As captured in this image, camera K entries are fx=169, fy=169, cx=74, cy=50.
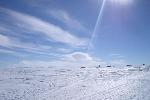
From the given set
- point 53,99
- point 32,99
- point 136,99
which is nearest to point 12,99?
point 32,99

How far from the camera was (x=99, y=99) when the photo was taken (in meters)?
10.6

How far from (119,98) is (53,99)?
430 cm

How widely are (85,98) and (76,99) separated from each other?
1.99ft

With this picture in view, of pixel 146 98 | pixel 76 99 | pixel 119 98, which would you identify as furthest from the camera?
pixel 76 99

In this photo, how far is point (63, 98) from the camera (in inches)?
456

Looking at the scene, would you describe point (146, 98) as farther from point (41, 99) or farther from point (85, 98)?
point (41, 99)

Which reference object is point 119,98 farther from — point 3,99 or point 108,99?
point 3,99

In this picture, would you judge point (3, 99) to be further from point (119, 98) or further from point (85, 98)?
point (119, 98)

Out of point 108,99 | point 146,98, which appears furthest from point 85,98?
point 146,98

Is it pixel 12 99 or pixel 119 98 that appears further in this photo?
pixel 12 99

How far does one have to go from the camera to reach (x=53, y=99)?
1134cm

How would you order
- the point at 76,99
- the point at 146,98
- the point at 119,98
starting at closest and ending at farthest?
the point at 146,98
the point at 119,98
the point at 76,99

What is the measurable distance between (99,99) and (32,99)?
4.51m

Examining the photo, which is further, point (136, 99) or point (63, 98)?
point (63, 98)
